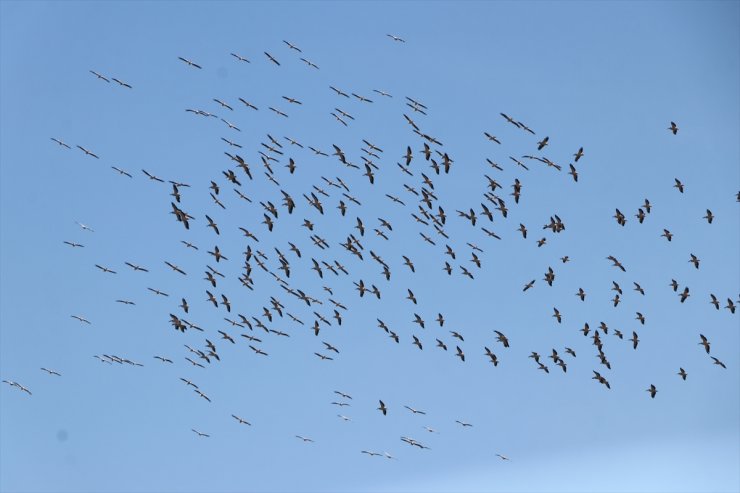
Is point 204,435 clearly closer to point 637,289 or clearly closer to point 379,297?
point 379,297

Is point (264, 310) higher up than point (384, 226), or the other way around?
point (384, 226)

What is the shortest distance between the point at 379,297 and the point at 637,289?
107 feet

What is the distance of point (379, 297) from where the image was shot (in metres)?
197

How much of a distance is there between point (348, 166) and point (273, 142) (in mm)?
9484

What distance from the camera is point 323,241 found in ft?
631

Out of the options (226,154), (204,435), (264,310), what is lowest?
(204,435)

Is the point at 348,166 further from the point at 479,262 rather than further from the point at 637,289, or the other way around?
the point at 637,289

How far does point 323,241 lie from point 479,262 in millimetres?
20952

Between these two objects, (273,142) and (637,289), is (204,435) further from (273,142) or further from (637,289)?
(637,289)

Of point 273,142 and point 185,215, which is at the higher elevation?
point 273,142

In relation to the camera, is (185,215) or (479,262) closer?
(185,215)

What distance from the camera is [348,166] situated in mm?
188125

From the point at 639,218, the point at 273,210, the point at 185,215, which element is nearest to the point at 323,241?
the point at 273,210

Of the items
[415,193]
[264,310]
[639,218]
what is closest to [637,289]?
[639,218]
